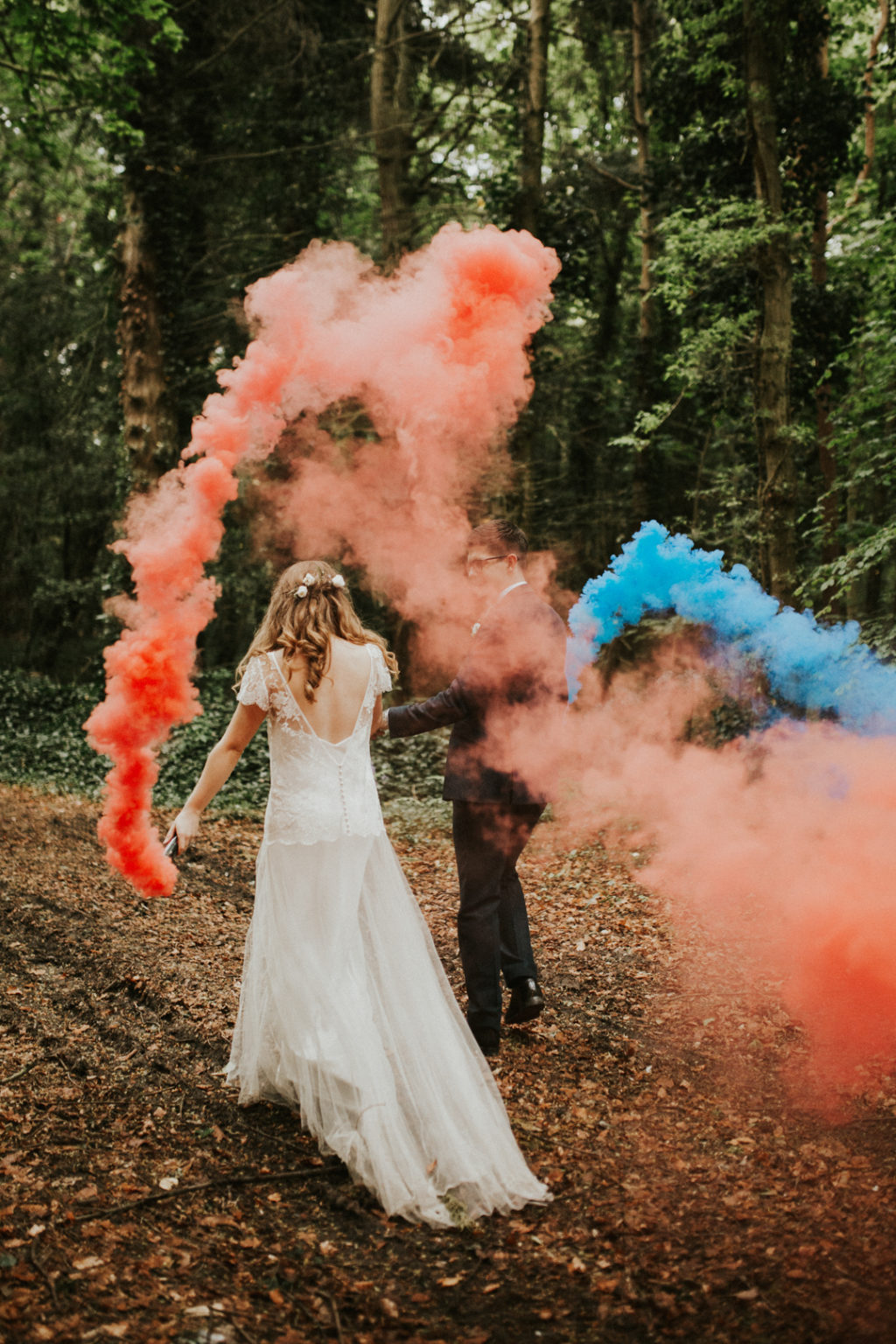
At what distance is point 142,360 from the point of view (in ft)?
44.1

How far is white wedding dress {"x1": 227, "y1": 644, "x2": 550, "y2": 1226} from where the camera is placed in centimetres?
333

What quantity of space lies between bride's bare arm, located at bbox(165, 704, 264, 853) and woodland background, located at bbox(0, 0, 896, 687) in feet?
15.9

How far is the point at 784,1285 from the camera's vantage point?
9.23 ft

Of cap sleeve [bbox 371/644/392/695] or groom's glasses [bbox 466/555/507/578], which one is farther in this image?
groom's glasses [bbox 466/555/507/578]

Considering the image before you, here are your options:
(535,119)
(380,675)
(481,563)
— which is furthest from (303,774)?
(535,119)

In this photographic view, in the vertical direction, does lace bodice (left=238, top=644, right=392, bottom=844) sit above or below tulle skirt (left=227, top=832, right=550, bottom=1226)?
above

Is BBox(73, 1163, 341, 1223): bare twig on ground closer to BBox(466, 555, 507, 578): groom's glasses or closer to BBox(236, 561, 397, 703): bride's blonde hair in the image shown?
BBox(236, 561, 397, 703): bride's blonde hair

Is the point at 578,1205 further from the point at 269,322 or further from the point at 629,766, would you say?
the point at 629,766

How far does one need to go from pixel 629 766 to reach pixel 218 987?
4.86 m

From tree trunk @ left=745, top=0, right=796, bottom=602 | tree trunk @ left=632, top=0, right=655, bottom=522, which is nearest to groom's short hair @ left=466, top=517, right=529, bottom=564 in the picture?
tree trunk @ left=745, top=0, right=796, bottom=602

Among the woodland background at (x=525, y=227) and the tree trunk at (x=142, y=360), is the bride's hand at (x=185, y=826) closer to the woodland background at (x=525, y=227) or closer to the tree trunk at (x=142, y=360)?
the woodland background at (x=525, y=227)

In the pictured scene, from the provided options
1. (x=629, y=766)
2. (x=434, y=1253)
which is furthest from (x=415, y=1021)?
(x=629, y=766)

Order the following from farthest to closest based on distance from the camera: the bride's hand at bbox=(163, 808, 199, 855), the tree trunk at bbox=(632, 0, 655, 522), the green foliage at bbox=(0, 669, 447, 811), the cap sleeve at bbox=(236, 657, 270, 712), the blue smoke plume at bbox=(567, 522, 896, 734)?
the tree trunk at bbox=(632, 0, 655, 522)
the green foliage at bbox=(0, 669, 447, 811)
the blue smoke plume at bbox=(567, 522, 896, 734)
the bride's hand at bbox=(163, 808, 199, 855)
the cap sleeve at bbox=(236, 657, 270, 712)

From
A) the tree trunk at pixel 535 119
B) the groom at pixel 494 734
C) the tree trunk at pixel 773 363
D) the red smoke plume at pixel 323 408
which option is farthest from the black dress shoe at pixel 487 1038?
the tree trunk at pixel 535 119
